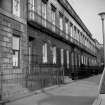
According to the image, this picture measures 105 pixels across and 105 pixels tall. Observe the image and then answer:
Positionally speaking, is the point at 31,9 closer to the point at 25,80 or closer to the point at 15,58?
the point at 15,58

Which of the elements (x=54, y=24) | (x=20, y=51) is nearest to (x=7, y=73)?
(x=20, y=51)

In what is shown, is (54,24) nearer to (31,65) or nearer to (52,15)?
(52,15)

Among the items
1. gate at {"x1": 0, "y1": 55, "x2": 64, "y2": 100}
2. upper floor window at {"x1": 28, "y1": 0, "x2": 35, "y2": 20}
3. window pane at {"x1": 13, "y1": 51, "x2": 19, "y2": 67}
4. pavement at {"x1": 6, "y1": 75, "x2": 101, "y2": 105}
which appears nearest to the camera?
pavement at {"x1": 6, "y1": 75, "x2": 101, "y2": 105}

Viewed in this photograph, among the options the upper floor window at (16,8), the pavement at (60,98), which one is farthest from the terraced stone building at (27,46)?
the pavement at (60,98)

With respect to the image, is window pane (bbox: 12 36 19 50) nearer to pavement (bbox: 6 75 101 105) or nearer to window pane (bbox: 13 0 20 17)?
window pane (bbox: 13 0 20 17)

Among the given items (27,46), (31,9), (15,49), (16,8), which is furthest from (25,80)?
(31,9)

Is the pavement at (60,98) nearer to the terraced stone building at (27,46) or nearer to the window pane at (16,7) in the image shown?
the terraced stone building at (27,46)

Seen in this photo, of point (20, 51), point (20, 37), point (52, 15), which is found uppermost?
point (52, 15)

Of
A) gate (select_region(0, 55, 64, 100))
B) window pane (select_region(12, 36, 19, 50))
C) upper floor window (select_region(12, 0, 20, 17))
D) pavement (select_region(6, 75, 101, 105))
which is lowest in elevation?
pavement (select_region(6, 75, 101, 105))

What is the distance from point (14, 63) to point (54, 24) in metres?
11.0

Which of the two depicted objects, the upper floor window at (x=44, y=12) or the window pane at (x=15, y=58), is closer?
the window pane at (x=15, y=58)

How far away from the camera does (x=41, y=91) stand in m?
13.6

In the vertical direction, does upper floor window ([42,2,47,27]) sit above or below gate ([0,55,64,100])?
above

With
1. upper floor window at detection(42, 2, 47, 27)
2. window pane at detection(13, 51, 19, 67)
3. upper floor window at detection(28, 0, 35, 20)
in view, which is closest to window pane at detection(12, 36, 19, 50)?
window pane at detection(13, 51, 19, 67)
